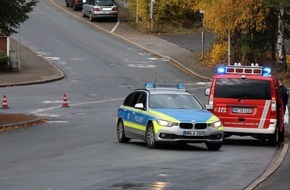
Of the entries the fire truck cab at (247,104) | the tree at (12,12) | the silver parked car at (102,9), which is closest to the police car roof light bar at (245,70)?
the fire truck cab at (247,104)

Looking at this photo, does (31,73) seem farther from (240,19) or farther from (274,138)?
(274,138)

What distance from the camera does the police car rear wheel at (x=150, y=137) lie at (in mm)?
20609

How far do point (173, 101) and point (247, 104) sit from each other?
2.09m

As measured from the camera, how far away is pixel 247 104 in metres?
22.5

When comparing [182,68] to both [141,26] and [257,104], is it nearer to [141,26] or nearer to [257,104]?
[141,26]

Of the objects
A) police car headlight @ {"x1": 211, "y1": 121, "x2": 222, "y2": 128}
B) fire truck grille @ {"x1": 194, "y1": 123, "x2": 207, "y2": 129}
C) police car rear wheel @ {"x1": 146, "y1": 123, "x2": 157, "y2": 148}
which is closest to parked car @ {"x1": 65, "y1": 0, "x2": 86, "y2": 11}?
police car rear wheel @ {"x1": 146, "y1": 123, "x2": 157, "y2": 148}

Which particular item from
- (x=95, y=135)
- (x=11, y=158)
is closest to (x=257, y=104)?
(x=95, y=135)

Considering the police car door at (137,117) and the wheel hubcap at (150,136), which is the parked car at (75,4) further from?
the wheel hubcap at (150,136)

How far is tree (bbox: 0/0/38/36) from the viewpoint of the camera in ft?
85.7

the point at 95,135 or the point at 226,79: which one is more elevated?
the point at 226,79

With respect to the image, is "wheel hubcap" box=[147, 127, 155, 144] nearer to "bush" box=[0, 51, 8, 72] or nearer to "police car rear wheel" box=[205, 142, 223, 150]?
"police car rear wheel" box=[205, 142, 223, 150]

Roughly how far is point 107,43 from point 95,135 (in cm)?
3601

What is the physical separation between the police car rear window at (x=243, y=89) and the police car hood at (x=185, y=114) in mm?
1484

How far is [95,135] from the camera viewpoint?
963 inches
